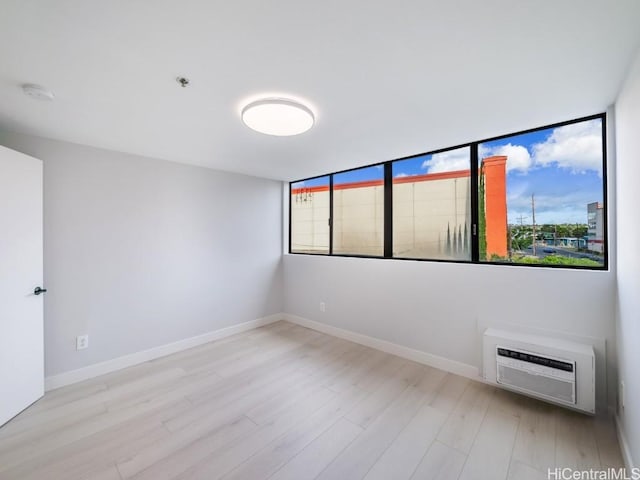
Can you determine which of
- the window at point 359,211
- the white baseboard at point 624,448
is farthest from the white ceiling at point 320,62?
the white baseboard at point 624,448

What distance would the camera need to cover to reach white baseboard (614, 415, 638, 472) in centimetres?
143

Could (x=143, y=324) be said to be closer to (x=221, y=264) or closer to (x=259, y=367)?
(x=221, y=264)

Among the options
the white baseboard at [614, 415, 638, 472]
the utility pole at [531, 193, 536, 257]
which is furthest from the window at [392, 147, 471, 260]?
the white baseboard at [614, 415, 638, 472]

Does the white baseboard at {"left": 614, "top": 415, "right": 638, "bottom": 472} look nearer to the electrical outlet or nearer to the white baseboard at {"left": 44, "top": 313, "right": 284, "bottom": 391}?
the white baseboard at {"left": 44, "top": 313, "right": 284, "bottom": 391}

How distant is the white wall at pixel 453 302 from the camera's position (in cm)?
201

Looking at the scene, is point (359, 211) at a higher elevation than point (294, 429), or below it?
higher

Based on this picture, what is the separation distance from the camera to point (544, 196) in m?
2.31

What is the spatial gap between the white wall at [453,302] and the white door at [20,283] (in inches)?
111

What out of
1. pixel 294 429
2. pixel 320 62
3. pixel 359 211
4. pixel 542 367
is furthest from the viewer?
pixel 359 211

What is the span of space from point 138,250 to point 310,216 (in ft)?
7.70
